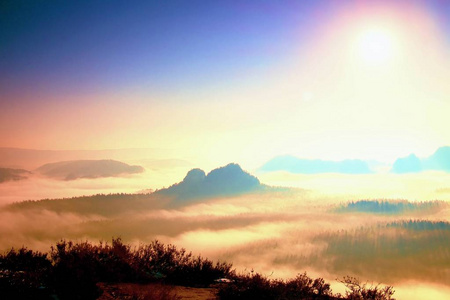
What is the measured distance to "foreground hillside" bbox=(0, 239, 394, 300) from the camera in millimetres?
8594

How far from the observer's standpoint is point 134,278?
35.0 feet

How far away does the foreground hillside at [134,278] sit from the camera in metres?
8.59

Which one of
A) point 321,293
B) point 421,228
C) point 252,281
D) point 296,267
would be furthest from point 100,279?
point 421,228

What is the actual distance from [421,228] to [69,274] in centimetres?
22449

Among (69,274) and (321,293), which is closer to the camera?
(69,274)

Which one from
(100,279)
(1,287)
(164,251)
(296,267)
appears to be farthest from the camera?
(296,267)

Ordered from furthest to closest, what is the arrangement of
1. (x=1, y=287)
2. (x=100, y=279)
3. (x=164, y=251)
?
(x=164, y=251) → (x=100, y=279) → (x=1, y=287)

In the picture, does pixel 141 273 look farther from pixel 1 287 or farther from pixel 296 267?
pixel 296 267

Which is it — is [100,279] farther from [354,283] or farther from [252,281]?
[354,283]

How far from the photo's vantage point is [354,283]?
10.9 m

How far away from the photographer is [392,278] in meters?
148

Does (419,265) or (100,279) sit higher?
(100,279)

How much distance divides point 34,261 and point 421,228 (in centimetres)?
22361

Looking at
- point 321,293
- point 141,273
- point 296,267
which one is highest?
point 141,273
